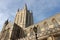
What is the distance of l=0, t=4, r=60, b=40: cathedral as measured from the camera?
21.8 m

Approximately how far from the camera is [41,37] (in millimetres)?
22734

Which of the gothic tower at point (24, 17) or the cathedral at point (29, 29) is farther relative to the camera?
the gothic tower at point (24, 17)

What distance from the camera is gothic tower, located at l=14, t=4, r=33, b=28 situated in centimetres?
6629

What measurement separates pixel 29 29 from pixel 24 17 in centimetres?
2653

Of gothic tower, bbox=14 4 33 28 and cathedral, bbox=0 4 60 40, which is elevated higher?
gothic tower, bbox=14 4 33 28

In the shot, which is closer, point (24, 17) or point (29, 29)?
point (29, 29)

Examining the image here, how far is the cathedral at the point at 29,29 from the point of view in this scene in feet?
71.5

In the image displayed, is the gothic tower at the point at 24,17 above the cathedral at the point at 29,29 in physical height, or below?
above

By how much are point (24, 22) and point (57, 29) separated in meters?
43.8

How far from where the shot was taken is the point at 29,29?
41469 mm

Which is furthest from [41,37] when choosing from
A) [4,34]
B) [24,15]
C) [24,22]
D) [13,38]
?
[24,15]

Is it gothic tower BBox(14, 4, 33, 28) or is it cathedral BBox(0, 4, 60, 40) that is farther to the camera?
gothic tower BBox(14, 4, 33, 28)

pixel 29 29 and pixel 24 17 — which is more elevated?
pixel 24 17

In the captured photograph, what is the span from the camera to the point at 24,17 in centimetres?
6744
